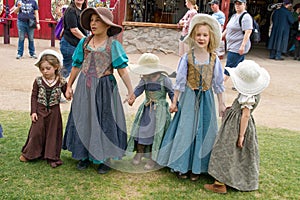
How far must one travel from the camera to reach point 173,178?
3.30m

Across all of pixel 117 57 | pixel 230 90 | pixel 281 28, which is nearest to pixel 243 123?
pixel 117 57

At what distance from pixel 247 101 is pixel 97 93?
120 centimetres

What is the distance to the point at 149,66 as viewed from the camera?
3.08 m

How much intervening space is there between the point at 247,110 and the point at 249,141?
287 millimetres

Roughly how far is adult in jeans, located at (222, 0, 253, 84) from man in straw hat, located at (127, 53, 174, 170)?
3031mm

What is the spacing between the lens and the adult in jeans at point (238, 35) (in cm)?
586

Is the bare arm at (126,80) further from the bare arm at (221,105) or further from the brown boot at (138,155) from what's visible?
the bare arm at (221,105)

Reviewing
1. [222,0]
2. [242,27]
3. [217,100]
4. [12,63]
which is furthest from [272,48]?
[217,100]

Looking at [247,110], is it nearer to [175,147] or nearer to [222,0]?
[175,147]

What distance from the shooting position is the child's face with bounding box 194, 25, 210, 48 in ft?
9.82

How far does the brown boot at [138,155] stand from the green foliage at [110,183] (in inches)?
3.1

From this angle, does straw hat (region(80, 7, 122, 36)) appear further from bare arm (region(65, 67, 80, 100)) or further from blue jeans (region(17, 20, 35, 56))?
blue jeans (region(17, 20, 35, 56))

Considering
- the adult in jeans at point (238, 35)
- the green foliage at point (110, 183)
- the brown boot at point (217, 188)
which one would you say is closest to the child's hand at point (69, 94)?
the green foliage at point (110, 183)

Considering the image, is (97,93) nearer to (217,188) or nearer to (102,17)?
(102,17)
